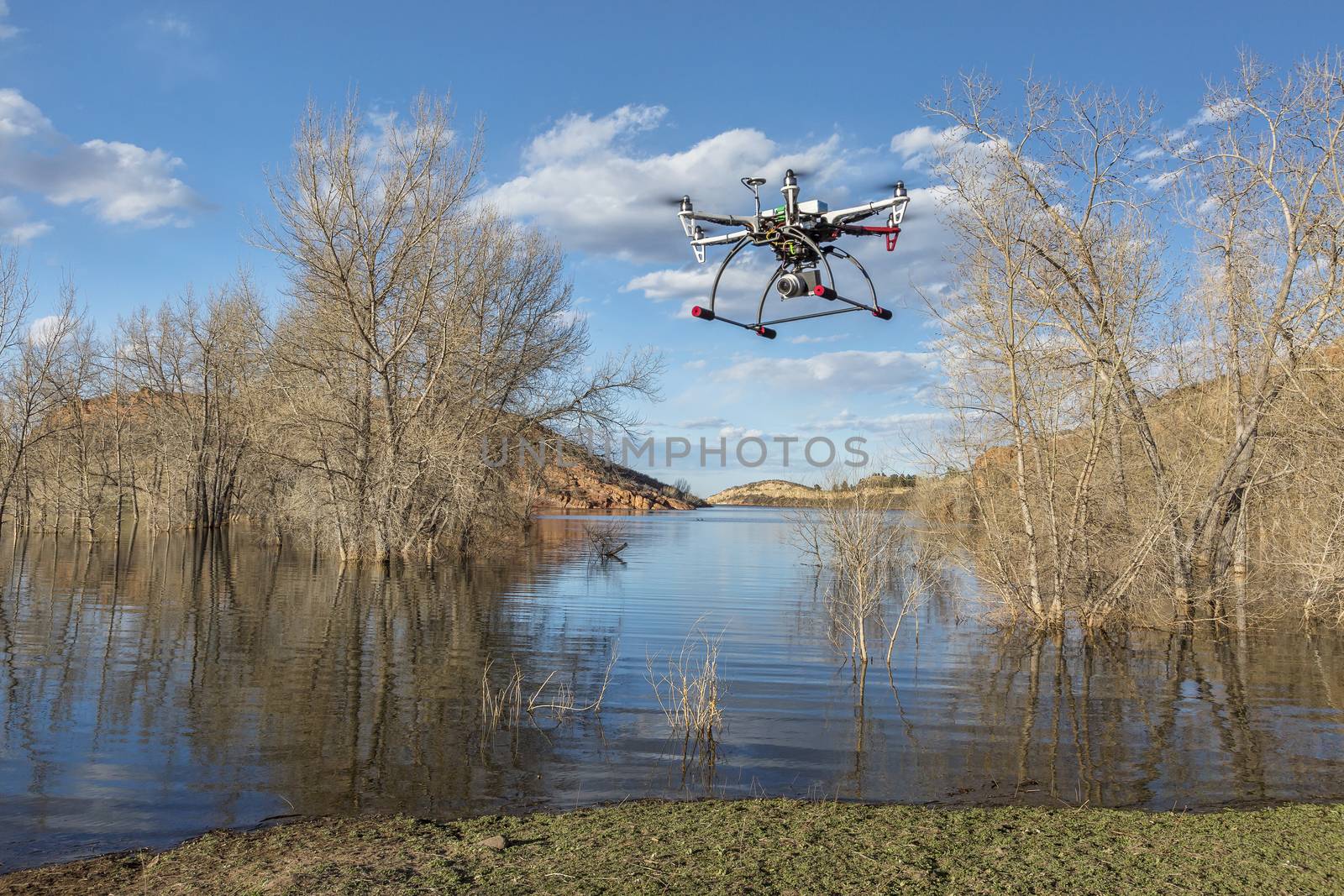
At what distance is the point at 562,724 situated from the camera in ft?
31.5

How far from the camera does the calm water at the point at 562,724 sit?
23.9 ft

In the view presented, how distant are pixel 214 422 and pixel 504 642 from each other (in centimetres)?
3863

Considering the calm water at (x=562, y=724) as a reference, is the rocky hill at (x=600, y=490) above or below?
above

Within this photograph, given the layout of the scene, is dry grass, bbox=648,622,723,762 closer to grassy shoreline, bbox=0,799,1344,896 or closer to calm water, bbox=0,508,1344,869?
calm water, bbox=0,508,1344,869

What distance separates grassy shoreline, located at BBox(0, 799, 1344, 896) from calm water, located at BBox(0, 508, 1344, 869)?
69cm

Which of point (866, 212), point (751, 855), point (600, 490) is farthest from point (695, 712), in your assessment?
point (600, 490)

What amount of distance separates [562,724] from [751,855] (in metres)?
4.51

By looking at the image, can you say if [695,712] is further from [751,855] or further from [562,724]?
[751,855]

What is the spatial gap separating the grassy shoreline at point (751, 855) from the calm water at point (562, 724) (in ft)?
2.25

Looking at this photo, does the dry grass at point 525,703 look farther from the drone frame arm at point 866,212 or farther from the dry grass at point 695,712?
the drone frame arm at point 866,212

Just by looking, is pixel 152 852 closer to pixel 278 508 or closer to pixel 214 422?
pixel 278 508

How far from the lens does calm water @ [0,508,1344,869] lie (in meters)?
7.28

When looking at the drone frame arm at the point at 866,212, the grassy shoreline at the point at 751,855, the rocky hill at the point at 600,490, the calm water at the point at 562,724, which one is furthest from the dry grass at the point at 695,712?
the rocky hill at the point at 600,490

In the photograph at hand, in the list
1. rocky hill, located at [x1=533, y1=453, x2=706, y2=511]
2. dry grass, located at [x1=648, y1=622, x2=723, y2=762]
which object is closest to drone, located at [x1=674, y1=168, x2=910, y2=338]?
dry grass, located at [x1=648, y1=622, x2=723, y2=762]
